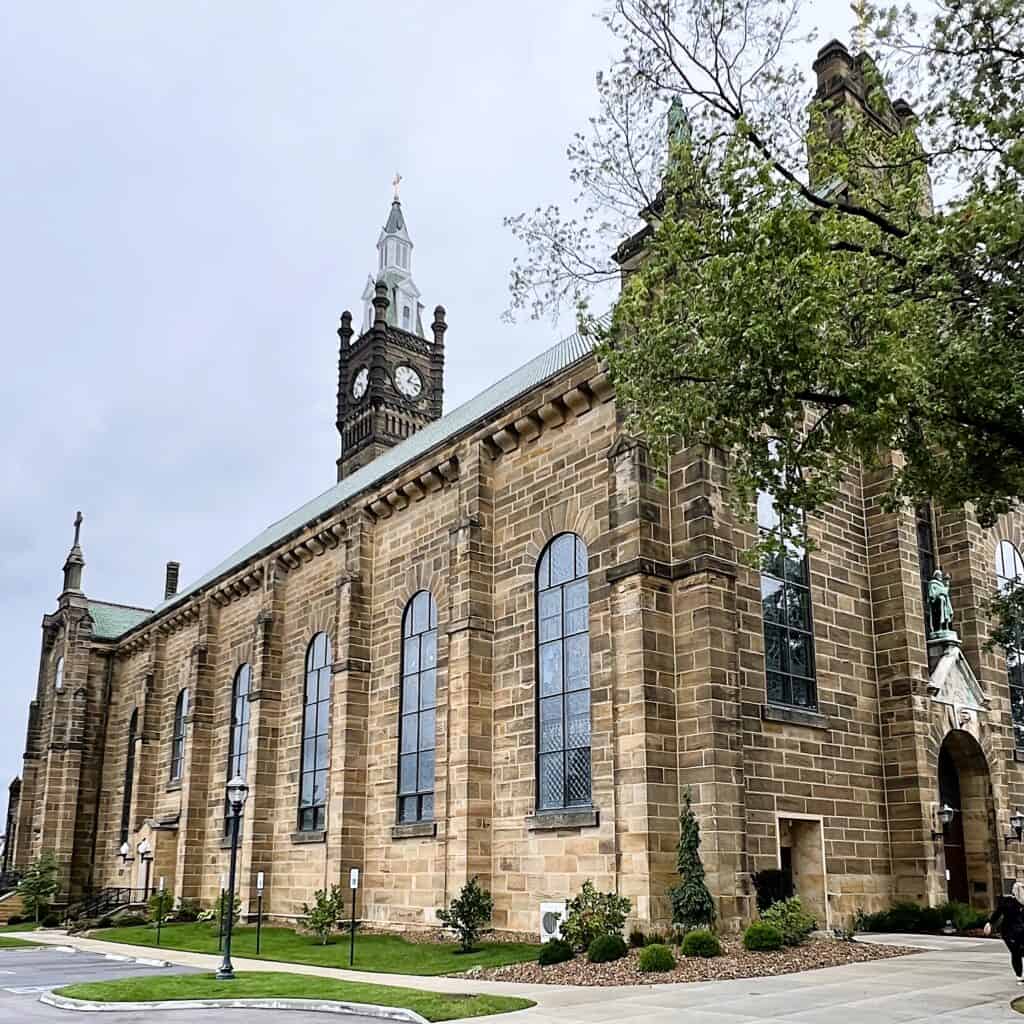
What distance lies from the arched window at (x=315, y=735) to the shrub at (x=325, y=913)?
3.60 metres

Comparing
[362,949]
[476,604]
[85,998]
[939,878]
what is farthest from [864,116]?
[362,949]

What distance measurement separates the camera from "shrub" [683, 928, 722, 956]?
53.6 feet

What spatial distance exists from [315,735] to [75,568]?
27384mm

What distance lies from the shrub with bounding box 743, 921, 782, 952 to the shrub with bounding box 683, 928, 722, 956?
496 millimetres

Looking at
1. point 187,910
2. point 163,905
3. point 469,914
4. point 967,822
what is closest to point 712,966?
point 469,914

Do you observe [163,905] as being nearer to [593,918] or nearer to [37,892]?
[37,892]

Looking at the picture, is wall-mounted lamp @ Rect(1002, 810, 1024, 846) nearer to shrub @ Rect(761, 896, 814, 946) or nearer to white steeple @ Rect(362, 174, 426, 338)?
shrub @ Rect(761, 896, 814, 946)

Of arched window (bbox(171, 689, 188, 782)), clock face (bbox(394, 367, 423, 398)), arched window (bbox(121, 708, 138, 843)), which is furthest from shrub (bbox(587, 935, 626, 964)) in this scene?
clock face (bbox(394, 367, 423, 398))

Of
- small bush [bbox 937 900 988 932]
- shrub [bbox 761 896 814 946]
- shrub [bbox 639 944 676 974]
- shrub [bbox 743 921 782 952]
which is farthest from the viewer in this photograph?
small bush [bbox 937 900 988 932]

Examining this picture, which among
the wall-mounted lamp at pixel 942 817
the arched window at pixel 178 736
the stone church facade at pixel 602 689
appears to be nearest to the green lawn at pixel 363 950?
the stone church facade at pixel 602 689

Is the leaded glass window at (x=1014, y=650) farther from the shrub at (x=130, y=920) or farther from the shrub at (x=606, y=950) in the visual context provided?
the shrub at (x=130, y=920)

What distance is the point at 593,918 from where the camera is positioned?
1802cm

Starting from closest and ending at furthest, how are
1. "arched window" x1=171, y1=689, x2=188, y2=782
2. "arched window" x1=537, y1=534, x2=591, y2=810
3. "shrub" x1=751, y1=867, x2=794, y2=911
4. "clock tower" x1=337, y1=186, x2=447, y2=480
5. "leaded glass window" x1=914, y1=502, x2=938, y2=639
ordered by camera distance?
1. "shrub" x1=751, y1=867, x2=794, y2=911
2. "arched window" x1=537, y1=534, x2=591, y2=810
3. "leaded glass window" x1=914, y1=502, x2=938, y2=639
4. "arched window" x1=171, y1=689, x2=188, y2=782
5. "clock tower" x1=337, y1=186, x2=447, y2=480

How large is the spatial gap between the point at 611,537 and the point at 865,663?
262 inches
